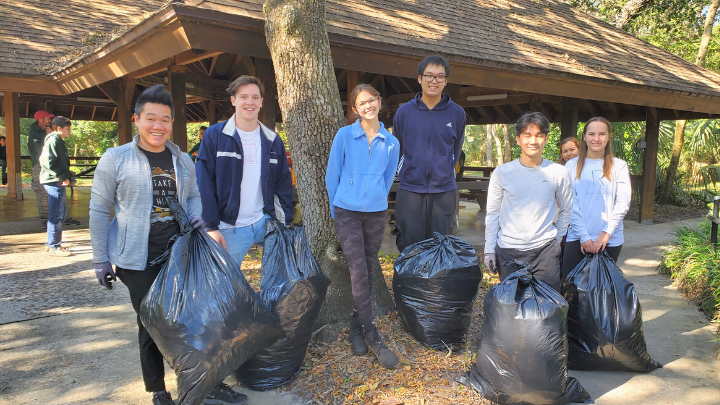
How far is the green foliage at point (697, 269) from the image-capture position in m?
4.24

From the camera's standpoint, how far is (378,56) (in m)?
5.51

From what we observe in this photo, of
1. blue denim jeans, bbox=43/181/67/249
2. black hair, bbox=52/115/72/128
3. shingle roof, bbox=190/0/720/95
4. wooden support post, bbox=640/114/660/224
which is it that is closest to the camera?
shingle roof, bbox=190/0/720/95

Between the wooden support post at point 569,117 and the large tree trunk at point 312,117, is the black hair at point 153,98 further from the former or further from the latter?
the wooden support post at point 569,117

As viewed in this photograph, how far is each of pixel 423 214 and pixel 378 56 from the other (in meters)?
2.95

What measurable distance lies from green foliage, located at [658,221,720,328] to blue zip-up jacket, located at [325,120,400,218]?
3.17 m

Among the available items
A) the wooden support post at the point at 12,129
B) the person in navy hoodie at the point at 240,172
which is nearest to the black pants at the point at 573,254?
the person in navy hoodie at the point at 240,172

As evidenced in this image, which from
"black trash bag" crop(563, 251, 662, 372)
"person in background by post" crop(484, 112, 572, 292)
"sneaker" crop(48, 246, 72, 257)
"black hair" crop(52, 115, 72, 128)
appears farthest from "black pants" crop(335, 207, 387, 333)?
"black hair" crop(52, 115, 72, 128)

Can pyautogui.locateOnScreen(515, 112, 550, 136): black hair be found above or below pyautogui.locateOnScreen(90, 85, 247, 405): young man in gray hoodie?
above

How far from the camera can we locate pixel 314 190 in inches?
130

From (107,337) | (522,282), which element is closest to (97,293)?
(107,337)

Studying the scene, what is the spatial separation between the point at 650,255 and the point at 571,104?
3.86m

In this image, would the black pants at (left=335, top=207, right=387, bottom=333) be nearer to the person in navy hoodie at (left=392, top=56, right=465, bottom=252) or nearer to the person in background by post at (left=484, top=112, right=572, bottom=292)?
the person in navy hoodie at (left=392, top=56, right=465, bottom=252)

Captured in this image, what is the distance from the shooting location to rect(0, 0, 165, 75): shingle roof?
838cm

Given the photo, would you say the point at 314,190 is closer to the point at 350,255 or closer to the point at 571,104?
the point at 350,255
